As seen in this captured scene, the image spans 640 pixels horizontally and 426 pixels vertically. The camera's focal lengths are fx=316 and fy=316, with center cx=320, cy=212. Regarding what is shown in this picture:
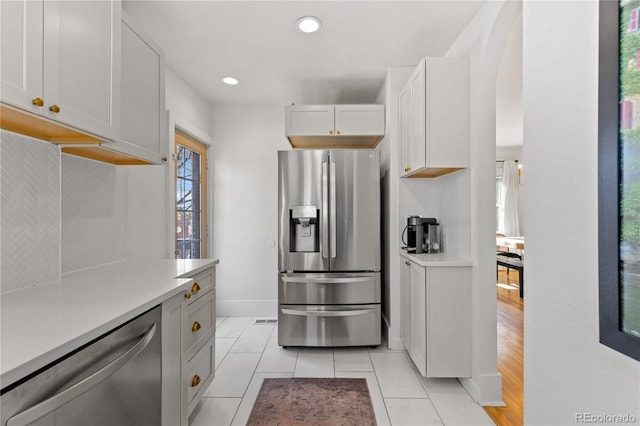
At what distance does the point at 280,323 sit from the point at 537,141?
2.45 metres

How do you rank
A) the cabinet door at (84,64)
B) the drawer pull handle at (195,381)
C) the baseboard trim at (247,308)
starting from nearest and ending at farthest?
the cabinet door at (84,64) → the drawer pull handle at (195,381) → the baseboard trim at (247,308)

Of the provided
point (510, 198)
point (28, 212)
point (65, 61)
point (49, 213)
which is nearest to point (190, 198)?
point (49, 213)

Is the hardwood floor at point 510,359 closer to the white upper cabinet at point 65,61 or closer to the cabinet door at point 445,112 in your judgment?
the cabinet door at point 445,112

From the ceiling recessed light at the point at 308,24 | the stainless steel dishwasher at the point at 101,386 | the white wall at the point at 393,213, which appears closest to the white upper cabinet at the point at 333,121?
the white wall at the point at 393,213

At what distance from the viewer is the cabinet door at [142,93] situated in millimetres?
1651

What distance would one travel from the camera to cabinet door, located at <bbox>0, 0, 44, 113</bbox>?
100cm

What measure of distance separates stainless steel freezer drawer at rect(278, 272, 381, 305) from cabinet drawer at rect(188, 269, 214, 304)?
100 centimetres

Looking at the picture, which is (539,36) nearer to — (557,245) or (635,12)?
(635,12)

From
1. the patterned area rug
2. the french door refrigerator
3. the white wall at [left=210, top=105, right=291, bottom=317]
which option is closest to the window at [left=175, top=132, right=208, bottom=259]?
the white wall at [left=210, top=105, right=291, bottom=317]

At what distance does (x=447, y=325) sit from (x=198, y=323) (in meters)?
1.61

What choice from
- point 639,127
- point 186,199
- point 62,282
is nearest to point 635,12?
point 639,127

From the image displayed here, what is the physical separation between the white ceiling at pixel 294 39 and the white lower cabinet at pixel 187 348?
5.60 feet

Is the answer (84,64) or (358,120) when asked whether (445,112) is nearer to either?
(358,120)

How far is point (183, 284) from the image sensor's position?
151 centimetres
